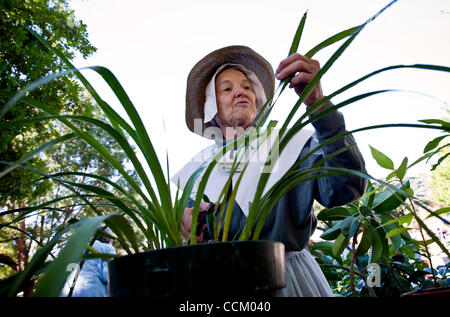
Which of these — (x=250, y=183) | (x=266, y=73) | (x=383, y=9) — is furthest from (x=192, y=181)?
(x=266, y=73)

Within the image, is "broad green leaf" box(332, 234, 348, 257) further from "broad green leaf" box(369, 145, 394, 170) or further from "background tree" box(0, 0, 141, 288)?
"background tree" box(0, 0, 141, 288)

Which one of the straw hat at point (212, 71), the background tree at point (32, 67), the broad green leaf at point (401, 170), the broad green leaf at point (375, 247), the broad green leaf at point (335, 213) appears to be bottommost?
the broad green leaf at point (375, 247)

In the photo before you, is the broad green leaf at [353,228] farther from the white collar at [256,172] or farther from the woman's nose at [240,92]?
the woman's nose at [240,92]

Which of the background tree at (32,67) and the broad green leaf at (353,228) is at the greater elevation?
the background tree at (32,67)

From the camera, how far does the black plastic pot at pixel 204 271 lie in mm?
341

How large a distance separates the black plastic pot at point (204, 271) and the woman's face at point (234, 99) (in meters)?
0.96

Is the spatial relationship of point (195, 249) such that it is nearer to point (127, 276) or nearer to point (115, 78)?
point (127, 276)

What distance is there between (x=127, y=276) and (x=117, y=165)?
0.59 ft

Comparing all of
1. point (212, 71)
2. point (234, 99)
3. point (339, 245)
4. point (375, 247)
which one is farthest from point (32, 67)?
point (375, 247)

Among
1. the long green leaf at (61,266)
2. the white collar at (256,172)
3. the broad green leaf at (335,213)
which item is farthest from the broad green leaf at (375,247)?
the long green leaf at (61,266)

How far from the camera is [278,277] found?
0.39 metres

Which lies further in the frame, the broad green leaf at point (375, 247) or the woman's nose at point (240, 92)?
the woman's nose at point (240, 92)

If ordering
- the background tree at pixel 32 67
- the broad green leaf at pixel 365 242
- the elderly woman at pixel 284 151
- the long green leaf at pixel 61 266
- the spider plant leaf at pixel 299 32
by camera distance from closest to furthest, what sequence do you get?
the long green leaf at pixel 61 266 < the spider plant leaf at pixel 299 32 < the elderly woman at pixel 284 151 < the broad green leaf at pixel 365 242 < the background tree at pixel 32 67
